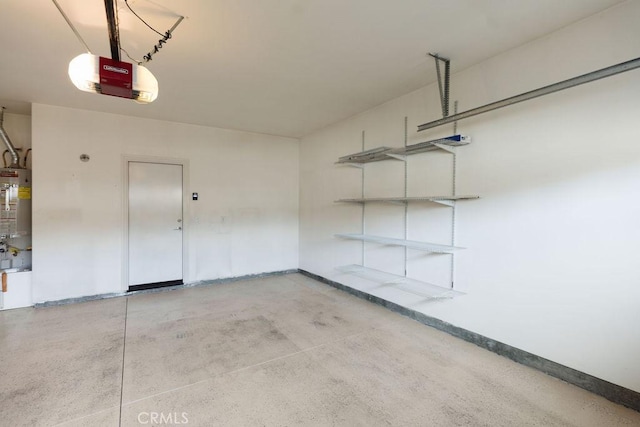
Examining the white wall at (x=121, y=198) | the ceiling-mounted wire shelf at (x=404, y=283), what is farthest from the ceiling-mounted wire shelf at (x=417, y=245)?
the white wall at (x=121, y=198)

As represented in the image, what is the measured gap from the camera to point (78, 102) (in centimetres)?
389

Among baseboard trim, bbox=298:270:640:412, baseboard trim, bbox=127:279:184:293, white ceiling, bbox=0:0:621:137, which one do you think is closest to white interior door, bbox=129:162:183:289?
baseboard trim, bbox=127:279:184:293

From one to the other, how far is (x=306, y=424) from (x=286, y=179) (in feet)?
15.0

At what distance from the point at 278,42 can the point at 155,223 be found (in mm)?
3587

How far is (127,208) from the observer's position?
4500 millimetres

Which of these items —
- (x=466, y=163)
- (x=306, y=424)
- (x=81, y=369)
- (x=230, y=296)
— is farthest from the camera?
(x=230, y=296)

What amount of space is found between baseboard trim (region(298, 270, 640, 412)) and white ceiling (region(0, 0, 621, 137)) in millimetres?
2688

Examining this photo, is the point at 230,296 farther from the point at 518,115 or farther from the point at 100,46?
the point at 518,115

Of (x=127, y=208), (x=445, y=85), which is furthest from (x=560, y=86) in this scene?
(x=127, y=208)

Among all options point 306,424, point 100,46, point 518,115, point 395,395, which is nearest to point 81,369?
point 306,424

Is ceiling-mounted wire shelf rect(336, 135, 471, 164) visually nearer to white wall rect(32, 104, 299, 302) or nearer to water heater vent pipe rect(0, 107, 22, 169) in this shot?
white wall rect(32, 104, 299, 302)

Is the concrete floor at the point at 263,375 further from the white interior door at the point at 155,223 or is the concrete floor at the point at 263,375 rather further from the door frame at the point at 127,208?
the white interior door at the point at 155,223

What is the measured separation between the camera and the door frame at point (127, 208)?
447cm

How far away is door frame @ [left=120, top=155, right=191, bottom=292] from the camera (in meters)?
4.47
